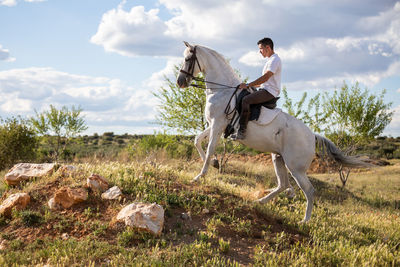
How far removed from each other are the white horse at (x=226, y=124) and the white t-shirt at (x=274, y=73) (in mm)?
620

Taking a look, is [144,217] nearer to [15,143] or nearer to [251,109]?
[251,109]

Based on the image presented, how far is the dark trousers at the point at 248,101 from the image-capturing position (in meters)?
7.45

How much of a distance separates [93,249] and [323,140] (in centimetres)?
590

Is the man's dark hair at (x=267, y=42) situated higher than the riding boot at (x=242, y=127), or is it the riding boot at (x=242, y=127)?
the man's dark hair at (x=267, y=42)

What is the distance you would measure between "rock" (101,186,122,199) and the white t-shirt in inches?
159

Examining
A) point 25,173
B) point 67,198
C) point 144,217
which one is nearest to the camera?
point 144,217

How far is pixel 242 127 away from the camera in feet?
24.8

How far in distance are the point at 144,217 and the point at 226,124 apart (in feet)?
9.39

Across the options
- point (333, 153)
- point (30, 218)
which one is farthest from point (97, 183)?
point (333, 153)

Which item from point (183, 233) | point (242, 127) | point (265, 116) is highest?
point (265, 116)

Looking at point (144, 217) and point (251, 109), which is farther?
point (251, 109)

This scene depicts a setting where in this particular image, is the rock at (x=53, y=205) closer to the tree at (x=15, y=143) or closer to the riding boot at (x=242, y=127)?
the riding boot at (x=242, y=127)

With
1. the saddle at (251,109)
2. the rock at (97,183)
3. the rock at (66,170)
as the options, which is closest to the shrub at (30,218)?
the rock at (97,183)

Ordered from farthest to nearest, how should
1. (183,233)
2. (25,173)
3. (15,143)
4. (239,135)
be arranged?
(15,143)
(25,173)
(239,135)
(183,233)
